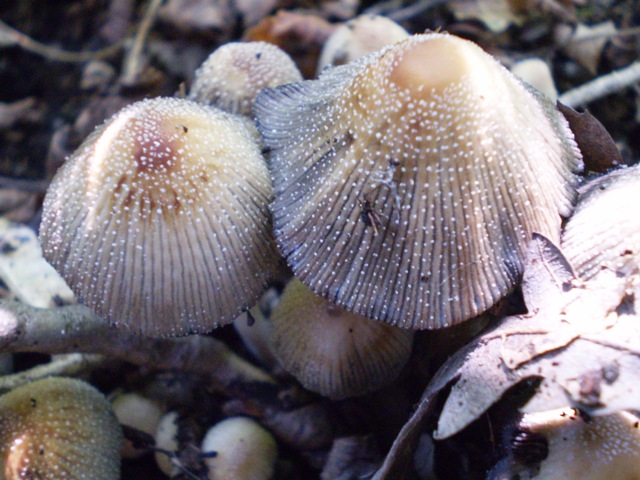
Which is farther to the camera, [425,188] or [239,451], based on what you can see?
[239,451]

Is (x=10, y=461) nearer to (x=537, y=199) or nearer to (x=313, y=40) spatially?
(x=537, y=199)

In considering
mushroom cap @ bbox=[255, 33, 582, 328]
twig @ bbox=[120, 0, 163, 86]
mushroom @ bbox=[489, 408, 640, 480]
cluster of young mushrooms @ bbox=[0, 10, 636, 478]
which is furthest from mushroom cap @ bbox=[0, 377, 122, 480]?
twig @ bbox=[120, 0, 163, 86]

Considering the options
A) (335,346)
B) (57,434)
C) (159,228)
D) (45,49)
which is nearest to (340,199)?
(159,228)

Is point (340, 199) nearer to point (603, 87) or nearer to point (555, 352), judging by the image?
point (555, 352)

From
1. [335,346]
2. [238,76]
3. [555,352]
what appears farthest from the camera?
[238,76]

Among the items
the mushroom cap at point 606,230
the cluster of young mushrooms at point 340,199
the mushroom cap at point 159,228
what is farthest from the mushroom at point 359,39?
the mushroom cap at point 606,230

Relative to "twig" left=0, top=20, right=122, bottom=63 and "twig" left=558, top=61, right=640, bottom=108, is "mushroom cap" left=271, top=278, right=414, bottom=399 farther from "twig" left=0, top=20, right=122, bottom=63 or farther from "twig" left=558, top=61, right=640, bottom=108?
"twig" left=0, top=20, right=122, bottom=63
